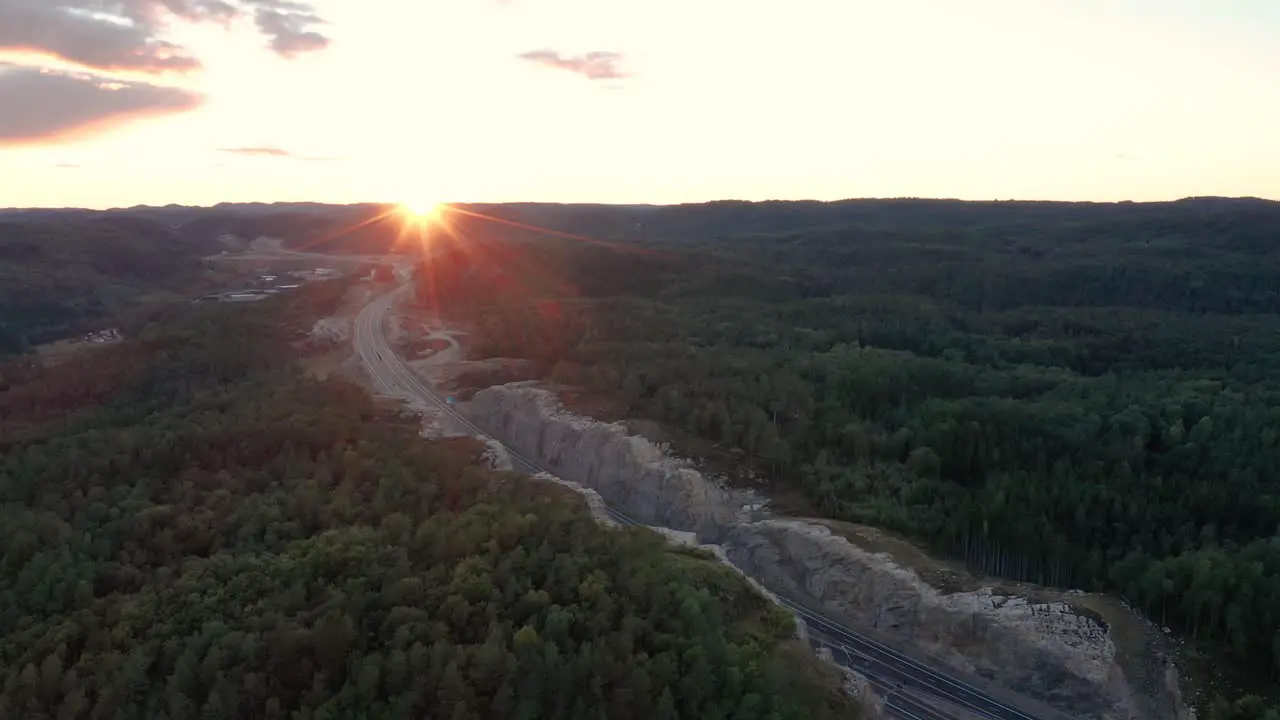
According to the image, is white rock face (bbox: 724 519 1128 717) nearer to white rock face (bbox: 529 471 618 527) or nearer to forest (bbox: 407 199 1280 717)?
forest (bbox: 407 199 1280 717)

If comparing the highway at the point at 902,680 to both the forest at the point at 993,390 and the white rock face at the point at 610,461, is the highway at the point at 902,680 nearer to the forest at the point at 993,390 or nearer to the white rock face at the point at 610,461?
the forest at the point at 993,390

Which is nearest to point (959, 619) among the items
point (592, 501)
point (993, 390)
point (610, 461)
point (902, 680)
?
point (902, 680)

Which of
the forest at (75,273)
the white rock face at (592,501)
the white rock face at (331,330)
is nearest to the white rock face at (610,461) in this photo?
the white rock face at (592,501)

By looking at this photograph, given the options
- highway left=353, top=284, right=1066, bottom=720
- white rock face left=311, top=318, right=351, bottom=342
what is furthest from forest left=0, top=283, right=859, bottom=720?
white rock face left=311, top=318, right=351, bottom=342

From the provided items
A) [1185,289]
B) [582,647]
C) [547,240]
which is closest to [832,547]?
[582,647]

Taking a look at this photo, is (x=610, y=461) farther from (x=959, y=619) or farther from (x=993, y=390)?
(x=993, y=390)

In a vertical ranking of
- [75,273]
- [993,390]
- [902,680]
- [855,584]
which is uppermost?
[75,273]
